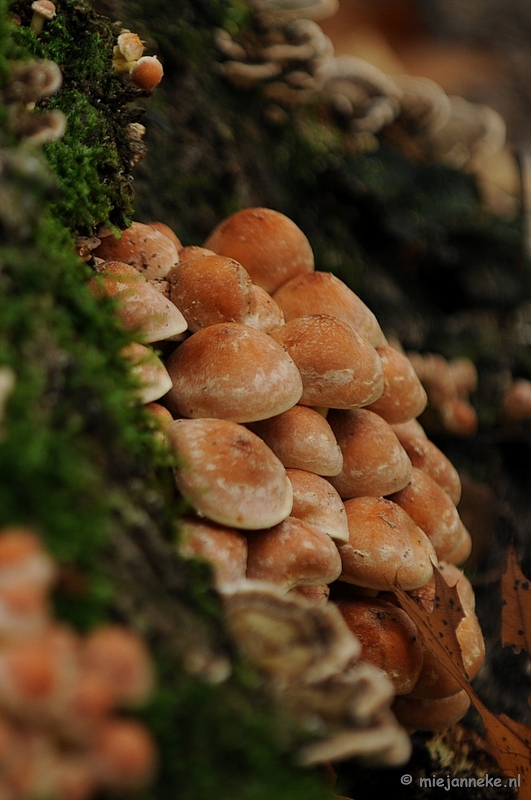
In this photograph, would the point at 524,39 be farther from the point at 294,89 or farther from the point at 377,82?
the point at 294,89

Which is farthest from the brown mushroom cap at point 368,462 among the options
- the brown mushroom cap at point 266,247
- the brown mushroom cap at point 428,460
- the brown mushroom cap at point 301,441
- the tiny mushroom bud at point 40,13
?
the tiny mushroom bud at point 40,13

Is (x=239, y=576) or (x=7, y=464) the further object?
(x=239, y=576)

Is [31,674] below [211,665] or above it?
above

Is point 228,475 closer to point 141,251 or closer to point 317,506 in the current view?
point 317,506

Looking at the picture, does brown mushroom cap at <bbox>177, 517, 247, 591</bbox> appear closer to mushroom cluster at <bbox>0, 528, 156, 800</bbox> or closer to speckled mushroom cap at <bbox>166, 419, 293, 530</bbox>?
speckled mushroom cap at <bbox>166, 419, 293, 530</bbox>

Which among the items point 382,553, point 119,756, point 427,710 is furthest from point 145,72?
point 427,710

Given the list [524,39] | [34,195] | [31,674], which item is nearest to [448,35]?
[524,39]
